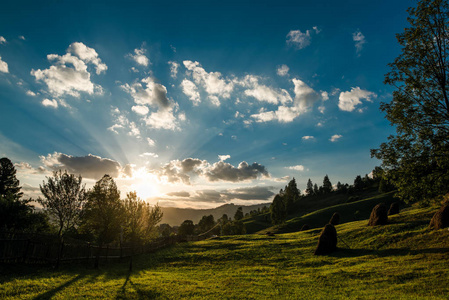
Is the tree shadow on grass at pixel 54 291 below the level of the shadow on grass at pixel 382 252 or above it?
above

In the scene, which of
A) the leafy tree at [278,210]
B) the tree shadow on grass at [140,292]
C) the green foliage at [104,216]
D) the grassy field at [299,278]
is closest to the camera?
the tree shadow on grass at [140,292]

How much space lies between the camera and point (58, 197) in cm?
2861

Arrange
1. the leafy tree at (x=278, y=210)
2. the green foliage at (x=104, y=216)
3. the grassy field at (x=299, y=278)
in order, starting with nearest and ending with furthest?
the grassy field at (x=299, y=278) → the green foliage at (x=104, y=216) → the leafy tree at (x=278, y=210)

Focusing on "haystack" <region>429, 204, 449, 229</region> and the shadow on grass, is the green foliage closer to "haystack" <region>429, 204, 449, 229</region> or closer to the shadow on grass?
the shadow on grass

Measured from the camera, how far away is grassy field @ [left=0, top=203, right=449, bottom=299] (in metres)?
12.3

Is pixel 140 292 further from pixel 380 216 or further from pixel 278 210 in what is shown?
pixel 278 210

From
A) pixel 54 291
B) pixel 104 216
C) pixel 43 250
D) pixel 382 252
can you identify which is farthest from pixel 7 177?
pixel 382 252

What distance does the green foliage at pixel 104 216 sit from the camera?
38969mm

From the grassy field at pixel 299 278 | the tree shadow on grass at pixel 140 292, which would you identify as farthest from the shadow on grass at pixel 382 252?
the tree shadow on grass at pixel 140 292

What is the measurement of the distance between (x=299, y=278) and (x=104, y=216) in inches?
1398

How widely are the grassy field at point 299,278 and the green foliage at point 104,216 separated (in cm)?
1622

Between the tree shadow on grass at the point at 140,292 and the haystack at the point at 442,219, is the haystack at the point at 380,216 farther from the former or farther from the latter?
the tree shadow on grass at the point at 140,292

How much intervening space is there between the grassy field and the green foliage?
53.2 feet

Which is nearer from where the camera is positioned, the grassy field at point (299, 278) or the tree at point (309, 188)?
the grassy field at point (299, 278)
